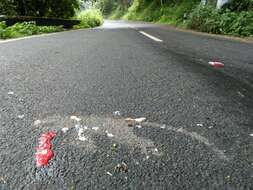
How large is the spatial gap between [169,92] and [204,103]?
362mm

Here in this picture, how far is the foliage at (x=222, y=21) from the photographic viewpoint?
9.04m

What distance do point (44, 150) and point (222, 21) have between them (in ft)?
→ 33.0

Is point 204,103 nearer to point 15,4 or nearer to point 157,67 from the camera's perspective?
point 157,67

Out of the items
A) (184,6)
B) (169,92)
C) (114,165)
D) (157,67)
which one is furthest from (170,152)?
(184,6)

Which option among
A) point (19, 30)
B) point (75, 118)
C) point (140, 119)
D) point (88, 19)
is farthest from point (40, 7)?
point (140, 119)

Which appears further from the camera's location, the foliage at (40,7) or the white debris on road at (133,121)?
the foliage at (40,7)

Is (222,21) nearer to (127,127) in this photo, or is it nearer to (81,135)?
(127,127)

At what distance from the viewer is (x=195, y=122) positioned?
5.52ft

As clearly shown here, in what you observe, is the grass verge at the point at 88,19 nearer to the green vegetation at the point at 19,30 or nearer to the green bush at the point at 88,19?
the green bush at the point at 88,19

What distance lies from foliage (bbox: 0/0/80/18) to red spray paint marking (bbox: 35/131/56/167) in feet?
34.2

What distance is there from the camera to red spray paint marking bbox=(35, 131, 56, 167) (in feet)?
4.08

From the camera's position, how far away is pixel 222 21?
998cm

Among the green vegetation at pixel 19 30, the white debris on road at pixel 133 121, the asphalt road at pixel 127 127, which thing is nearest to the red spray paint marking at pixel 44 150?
the asphalt road at pixel 127 127

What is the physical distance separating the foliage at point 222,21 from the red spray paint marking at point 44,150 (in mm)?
8749
